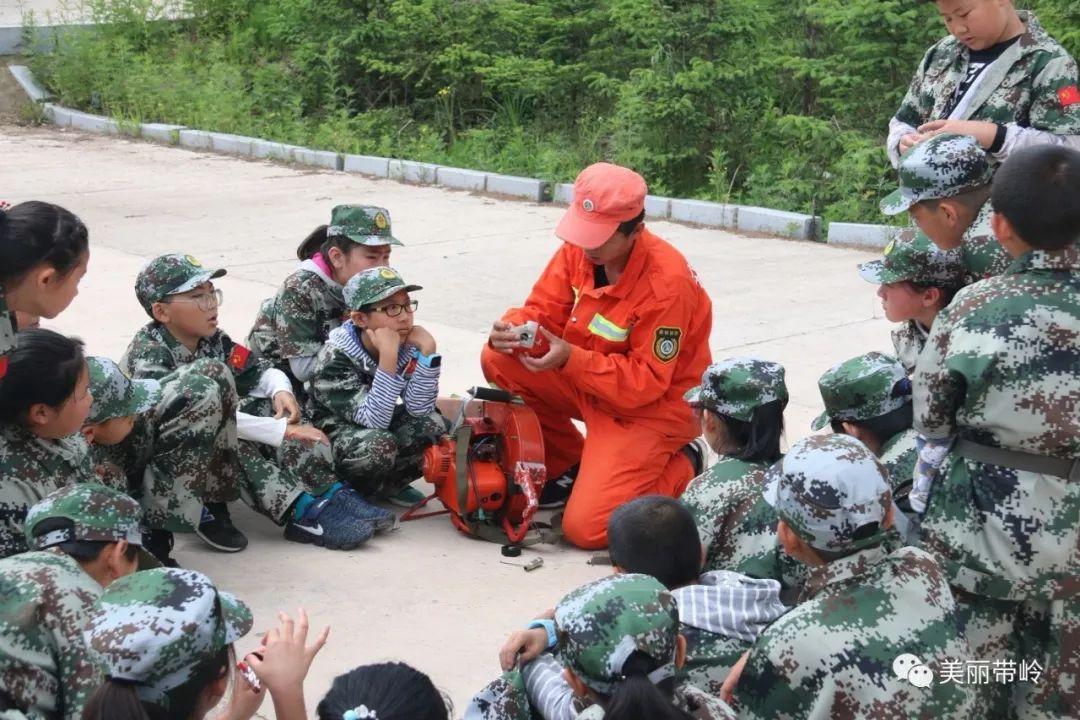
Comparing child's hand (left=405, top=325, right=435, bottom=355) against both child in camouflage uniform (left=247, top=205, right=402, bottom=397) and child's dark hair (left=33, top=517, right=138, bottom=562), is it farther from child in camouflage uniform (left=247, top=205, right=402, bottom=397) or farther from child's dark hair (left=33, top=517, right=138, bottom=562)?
child's dark hair (left=33, top=517, right=138, bottom=562)

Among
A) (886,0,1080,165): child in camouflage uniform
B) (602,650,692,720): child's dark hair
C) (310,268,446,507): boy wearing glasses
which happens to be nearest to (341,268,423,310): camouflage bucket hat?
(310,268,446,507): boy wearing glasses

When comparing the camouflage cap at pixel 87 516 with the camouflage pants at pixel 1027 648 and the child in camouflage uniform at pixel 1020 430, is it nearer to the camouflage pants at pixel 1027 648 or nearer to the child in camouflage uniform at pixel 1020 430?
the child in camouflage uniform at pixel 1020 430

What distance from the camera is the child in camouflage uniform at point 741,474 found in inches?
135

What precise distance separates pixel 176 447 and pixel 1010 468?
8.50ft

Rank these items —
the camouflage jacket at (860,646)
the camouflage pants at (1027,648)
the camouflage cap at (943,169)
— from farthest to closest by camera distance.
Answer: the camouflage cap at (943,169) < the camouflage pants at (1027,648) < the camouflage jacket at (860,646)

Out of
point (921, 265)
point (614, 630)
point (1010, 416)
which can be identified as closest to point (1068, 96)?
point (921, 265)

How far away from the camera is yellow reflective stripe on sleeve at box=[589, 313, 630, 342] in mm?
4848

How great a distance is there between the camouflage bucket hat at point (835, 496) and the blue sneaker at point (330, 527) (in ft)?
7.59

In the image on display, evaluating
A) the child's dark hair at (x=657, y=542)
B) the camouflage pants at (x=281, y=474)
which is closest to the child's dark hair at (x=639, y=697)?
the child's dark hair at (x=657, y=542)

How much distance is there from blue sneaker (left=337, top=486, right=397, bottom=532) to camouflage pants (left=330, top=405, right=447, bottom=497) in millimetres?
92

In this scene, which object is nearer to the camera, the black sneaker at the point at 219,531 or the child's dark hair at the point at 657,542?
→ the child's dark hair at the point at 657,542

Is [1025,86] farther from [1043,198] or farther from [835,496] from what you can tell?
[835,496]

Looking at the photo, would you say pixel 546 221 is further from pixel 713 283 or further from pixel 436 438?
pixel 436 438

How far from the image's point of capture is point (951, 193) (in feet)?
11.7
